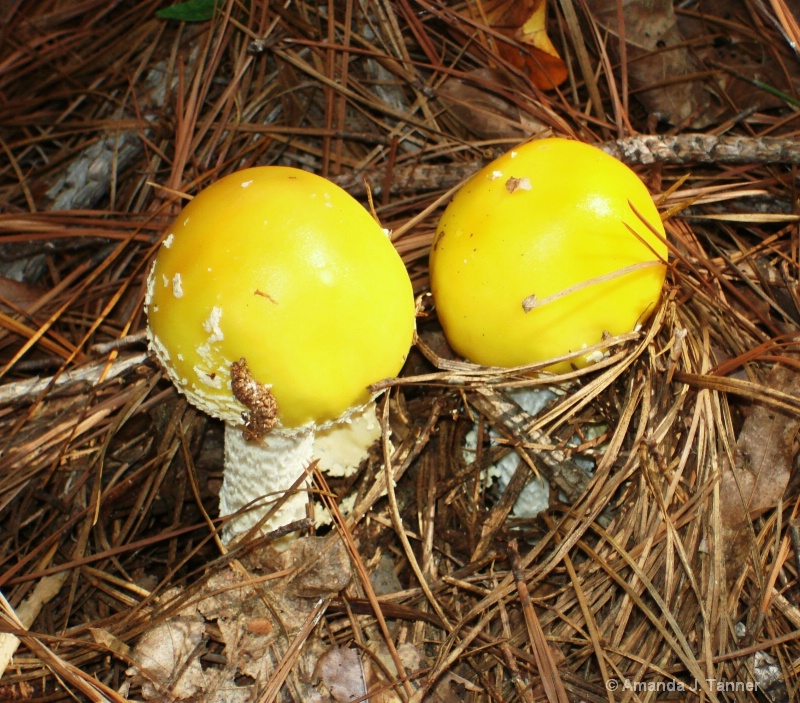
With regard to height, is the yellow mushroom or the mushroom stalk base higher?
the yellow mushroom

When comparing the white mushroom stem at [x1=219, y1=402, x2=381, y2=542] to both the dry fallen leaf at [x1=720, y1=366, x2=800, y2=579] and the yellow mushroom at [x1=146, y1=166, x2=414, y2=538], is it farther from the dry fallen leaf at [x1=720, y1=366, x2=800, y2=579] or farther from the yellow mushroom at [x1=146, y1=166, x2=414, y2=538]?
the dry fallen leaf at [x1=720, y1=366, x2=800, y2=579]

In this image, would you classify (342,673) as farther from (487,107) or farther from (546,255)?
(487,107)

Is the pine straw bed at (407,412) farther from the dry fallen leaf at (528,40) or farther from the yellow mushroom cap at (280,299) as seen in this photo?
the yellow mushroom cap at (280,299)

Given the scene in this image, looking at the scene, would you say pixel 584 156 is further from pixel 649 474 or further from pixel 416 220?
pixel 649 474

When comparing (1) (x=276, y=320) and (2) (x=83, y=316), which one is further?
(2) (x=83, y=316)

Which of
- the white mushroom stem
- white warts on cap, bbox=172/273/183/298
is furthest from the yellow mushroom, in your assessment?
the white mushroom stem

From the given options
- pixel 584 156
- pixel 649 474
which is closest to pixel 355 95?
pixel 584 156

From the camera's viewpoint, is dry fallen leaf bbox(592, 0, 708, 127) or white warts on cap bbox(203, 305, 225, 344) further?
dry fallen leaf bbox(592, 0, 708, 127)
